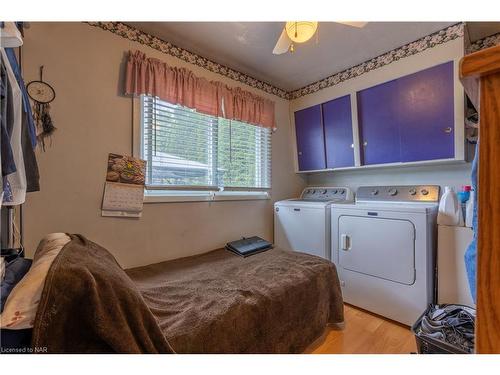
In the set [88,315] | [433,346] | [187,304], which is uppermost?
[88,315]

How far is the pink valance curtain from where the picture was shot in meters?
1.84

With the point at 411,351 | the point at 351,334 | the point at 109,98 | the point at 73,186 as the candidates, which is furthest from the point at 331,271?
the point at 109,98

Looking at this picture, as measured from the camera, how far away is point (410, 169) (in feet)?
7.75

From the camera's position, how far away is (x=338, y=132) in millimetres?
2650

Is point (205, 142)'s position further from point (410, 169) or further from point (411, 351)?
point (411, 351)

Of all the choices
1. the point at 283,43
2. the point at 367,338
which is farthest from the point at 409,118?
the point at 367,338

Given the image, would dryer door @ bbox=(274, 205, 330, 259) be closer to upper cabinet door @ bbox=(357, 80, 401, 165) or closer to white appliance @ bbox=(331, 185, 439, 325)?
white appliance @ bbox=(331, 185, 439, 325)

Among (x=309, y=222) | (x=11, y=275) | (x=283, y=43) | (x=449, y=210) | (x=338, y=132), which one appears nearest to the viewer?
(x=11, y=275)

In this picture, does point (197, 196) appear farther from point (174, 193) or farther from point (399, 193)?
point (399, 193)

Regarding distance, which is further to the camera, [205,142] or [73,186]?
[205,142]

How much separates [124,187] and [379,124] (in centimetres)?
251

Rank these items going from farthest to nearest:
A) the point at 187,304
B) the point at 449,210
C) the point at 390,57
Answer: the point at 390,57 → the point at 449,210 → the point at 187,304

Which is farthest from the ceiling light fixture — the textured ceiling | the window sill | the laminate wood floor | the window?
the laminate wood floor
